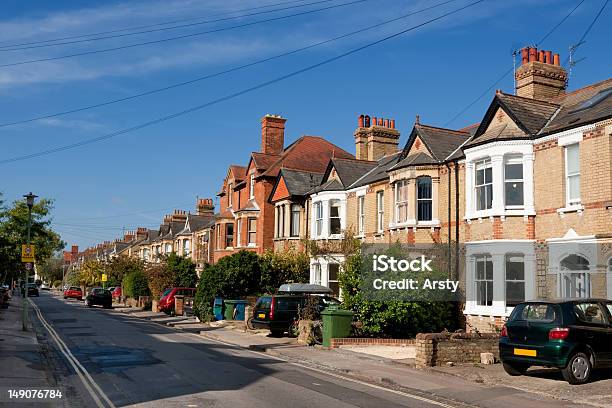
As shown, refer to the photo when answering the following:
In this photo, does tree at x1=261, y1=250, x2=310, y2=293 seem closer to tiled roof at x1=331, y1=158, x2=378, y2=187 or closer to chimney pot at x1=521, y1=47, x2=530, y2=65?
tiled roof at x1=331, y1=158, x2=378, y2=187

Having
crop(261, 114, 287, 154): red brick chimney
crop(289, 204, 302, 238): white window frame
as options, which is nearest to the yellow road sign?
crop(289, 204, 302, 238): white window frame

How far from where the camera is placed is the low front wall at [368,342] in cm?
1988

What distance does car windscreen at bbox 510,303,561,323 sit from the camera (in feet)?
43.0

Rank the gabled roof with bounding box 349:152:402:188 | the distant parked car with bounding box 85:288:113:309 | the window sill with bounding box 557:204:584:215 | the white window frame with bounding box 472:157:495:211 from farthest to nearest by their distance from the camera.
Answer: the distant parked car with bounding box 85:288:113:309 < the gabled roof with bounding box 349:152:402:188 < the white window frame with bounding box 472:157:495:211 < the window sill with bounding box 557:204:584:215

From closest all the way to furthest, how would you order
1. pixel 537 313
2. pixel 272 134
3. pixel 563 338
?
1. pixel 563 338
2. pixel 537 313
3. pixel 272 134

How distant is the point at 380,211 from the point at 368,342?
402 inches

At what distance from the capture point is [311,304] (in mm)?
23562

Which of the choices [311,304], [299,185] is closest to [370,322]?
[311,304]

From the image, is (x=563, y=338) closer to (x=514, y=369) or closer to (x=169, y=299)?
(x=514, y=369)

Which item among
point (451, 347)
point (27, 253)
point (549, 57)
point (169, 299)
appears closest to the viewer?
point (451, 347)

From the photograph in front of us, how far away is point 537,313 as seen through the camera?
13.8 meters

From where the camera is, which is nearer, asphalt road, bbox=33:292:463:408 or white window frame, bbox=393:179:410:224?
asphalt road, bbox=33:292:463:408

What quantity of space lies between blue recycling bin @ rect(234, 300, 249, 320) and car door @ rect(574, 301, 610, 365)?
19.7 metres

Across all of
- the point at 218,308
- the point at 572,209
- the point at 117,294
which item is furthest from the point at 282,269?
the point at 117,294
